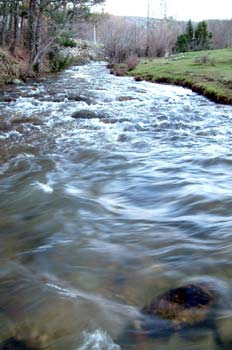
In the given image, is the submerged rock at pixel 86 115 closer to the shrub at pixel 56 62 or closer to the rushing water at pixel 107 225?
the rushing water at pixel 107 225

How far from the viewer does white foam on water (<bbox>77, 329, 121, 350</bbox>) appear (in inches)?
99.0

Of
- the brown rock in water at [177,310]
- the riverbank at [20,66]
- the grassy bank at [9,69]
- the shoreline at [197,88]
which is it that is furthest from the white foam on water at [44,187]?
the grassy bank at [9,69]

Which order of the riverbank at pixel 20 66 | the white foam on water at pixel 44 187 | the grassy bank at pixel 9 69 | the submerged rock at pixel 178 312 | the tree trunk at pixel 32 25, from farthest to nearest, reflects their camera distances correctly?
1. the tree trunk at pixel 32 25
2. the riverbank at pixel 20 66
3. the grassy bank at pixel 9 69
4. the white foam on water at pixel 44 187
5. the submerged rock at pixel 178 312

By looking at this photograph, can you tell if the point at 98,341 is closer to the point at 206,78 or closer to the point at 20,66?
the point at 206,78

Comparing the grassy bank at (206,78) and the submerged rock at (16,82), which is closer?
the grassy bank at (206,78)

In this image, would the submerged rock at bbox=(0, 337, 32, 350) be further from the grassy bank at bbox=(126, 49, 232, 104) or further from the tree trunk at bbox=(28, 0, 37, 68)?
the tree trunk at bbox=(28, 0, 37, 68)

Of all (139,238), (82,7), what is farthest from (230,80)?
(82,7)

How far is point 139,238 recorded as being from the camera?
3977 mm

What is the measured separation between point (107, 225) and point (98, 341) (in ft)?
5.92

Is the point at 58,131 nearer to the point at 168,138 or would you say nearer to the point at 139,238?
the point at 168,138

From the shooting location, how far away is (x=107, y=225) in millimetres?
4301

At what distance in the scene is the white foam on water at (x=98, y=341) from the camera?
2.52 m

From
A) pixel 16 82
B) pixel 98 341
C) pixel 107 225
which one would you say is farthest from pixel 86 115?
pixel 98 341

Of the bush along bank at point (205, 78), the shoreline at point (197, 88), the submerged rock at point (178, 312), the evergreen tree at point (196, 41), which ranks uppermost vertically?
the evergreen tree at point (196, 41)
